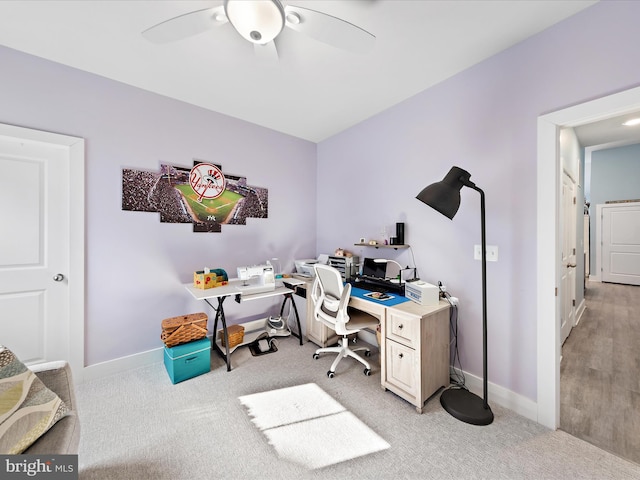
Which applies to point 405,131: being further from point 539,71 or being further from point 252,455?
point 252,455

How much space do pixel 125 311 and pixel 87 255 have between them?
60cm

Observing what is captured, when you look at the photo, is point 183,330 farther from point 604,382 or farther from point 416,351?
point 604,382

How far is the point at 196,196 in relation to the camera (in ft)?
8.89

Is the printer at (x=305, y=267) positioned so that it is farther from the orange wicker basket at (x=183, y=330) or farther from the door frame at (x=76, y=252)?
the door frame at (x=76, y=252)

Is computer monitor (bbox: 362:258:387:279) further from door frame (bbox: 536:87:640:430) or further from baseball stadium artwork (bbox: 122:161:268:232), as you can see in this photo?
baseball stadium artwork (bbox: 122:161:268:232)

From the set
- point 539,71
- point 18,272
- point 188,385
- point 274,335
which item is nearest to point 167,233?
point 18,272

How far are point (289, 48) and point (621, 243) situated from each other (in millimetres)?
7468

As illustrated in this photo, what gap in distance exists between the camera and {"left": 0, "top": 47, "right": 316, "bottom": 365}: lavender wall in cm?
202

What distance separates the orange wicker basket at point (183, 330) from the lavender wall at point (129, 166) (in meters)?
0.38

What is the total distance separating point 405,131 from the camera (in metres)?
2.56

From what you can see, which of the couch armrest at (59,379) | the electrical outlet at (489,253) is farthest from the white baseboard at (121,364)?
the electrical outlet at (489,253)

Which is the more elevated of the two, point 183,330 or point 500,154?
point 500,154

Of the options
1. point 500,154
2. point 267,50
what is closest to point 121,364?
point 267,50

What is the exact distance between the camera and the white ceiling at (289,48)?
154 cm
